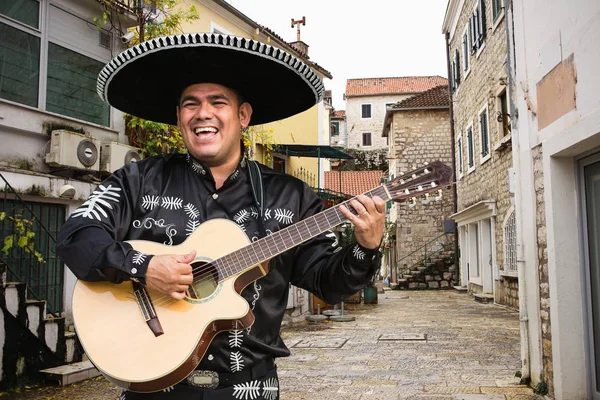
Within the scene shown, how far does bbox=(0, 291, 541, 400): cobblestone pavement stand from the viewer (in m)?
5.95

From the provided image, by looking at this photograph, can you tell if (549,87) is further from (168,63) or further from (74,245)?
(74,245)

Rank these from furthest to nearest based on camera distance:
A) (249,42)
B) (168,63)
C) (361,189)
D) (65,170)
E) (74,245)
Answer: (361,189) < (65,170) < (168,63) < (249,42) < (74,245)

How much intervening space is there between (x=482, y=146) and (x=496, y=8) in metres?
4.06

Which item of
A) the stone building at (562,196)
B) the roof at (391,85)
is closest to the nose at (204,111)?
the stone building at (562,196)

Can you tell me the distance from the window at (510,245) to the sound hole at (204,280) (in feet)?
41.7

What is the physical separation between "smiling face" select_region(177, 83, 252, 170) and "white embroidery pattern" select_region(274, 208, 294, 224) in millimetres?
270

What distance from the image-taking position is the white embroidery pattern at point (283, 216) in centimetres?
235

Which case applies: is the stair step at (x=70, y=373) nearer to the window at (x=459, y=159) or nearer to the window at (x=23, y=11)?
the window at (x=23, y=11)

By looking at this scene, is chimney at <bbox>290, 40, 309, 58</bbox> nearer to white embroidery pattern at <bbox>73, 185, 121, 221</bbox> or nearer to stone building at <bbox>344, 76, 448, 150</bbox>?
white embroidery pattern at <bbox>73, 185, 121, 221</bbox>

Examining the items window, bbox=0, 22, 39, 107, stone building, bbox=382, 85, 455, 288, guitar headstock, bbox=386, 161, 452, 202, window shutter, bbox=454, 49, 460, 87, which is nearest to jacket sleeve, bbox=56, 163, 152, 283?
guitar headstock, bbox=386, 161, 452, 202

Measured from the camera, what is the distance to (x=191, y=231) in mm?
2258

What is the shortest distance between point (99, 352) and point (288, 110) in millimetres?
1408

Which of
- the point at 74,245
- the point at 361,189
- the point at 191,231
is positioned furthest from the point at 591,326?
the point at 361,189

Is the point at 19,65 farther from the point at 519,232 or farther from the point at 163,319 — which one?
the point at 163,319
